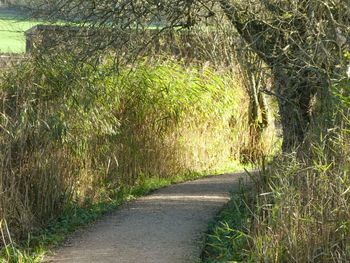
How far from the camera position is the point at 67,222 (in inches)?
399

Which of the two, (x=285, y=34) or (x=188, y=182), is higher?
(x=285, y=34)

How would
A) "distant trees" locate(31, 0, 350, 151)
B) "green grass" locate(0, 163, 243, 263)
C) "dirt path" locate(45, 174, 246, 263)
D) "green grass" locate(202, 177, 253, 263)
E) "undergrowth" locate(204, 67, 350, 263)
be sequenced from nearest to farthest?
"undergrowth" locate(204, 67, 350, 263)
"green grass" locate(202, 177, 253, 263)
"dirt path" locate(45, 174, 246, 263)
"green grass" locate(0, 163, 243, 263)
"distant trees" locate(31, 0, 350, 151)

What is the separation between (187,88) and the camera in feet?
47.6

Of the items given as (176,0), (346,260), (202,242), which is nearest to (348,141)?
(346,260)

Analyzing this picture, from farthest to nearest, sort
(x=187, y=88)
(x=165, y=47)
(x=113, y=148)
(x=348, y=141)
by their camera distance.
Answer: (x=165, y=47)
(x=187, y=88)
(x=113, y=148)
(x=348, y=141)

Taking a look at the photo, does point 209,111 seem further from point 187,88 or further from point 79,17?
point 79,17

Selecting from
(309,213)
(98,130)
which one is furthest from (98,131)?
(309,213)

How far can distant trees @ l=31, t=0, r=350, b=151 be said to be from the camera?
364 inches

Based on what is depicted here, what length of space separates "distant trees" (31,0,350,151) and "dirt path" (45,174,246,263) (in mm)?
1532

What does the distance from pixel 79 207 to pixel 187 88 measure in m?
4.18

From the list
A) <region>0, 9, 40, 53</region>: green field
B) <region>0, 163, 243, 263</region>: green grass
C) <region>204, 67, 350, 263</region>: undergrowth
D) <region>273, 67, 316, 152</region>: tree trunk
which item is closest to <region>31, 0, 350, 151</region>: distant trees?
<region>273, 67, 316, 152</region>: tree trunk

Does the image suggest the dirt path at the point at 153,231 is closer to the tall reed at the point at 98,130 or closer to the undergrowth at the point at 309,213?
the undergrowth at the point at 309,213

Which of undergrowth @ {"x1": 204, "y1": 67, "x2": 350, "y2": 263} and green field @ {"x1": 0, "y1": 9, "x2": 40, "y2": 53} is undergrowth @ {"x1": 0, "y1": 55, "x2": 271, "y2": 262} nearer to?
green field @ {"x1": 0, "y1": 9, "x2": 40, "y2": 53}

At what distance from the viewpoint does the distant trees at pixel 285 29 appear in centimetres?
925
